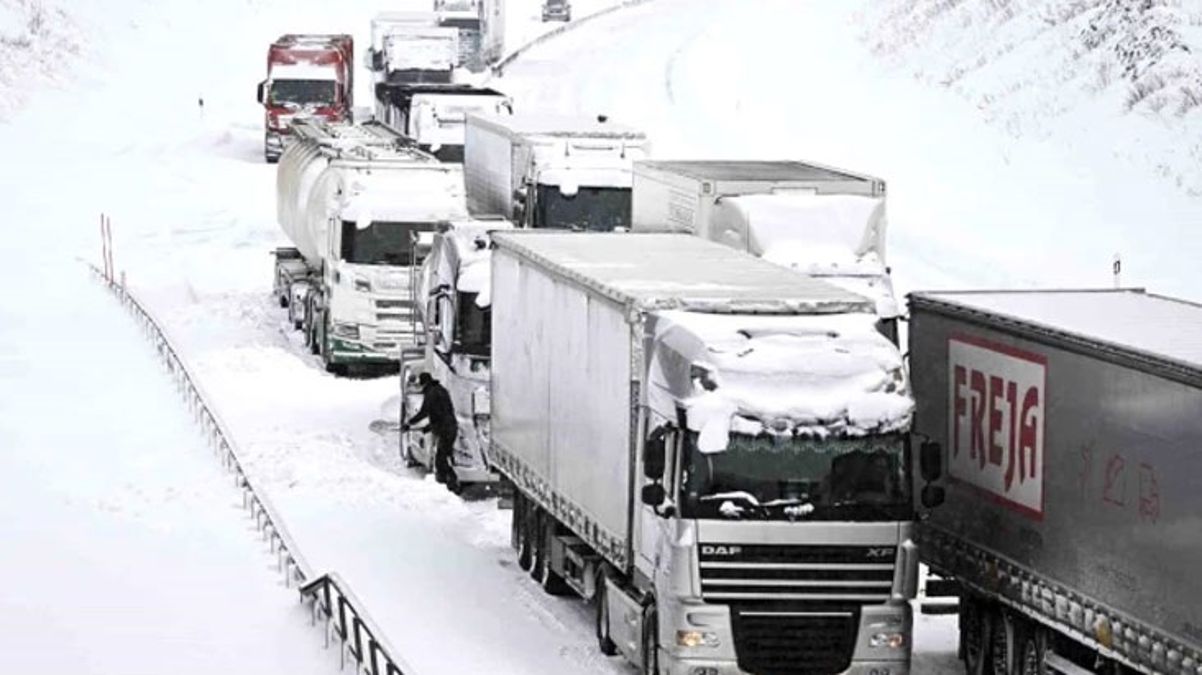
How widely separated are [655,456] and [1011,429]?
2.63 metres

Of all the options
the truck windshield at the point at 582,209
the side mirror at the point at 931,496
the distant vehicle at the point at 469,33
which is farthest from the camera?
the distant vehicle at the point at 469,33

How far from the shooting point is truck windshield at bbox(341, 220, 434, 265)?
124 feet

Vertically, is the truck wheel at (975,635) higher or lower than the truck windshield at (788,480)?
lower

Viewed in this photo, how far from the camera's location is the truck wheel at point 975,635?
64.6 feet

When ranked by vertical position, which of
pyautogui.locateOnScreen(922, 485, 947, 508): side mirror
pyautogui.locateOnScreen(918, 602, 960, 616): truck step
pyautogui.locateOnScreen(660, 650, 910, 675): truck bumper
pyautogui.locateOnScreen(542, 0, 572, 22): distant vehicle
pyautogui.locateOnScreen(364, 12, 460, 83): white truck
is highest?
pyautogui.locateOnScreen(542, 0, 572, 22): distant vehicle

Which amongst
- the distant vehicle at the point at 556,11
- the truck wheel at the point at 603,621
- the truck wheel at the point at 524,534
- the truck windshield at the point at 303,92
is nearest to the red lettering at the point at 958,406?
the truck wheel at the point at 603,621

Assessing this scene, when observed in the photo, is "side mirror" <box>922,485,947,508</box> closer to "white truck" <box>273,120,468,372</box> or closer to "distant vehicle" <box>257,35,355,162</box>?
"white truck" <box>273,120,468,372</box>

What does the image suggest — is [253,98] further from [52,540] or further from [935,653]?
[935,653]

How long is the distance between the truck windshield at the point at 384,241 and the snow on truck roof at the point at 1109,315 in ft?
57.9

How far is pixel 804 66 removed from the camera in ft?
246

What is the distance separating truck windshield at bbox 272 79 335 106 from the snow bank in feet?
168

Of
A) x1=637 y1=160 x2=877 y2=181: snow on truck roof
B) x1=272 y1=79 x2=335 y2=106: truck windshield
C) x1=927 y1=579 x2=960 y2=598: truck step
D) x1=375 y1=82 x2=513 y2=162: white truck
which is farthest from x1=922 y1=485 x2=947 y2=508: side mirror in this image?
x1=272 y1=79 x2=335 y2=106: truck windshield

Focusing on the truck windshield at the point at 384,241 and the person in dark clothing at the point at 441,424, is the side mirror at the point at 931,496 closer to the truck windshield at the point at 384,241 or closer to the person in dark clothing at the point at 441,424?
the person in dark clothing at the point at 441,424

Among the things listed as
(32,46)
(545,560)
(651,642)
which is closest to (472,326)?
(545,560)
